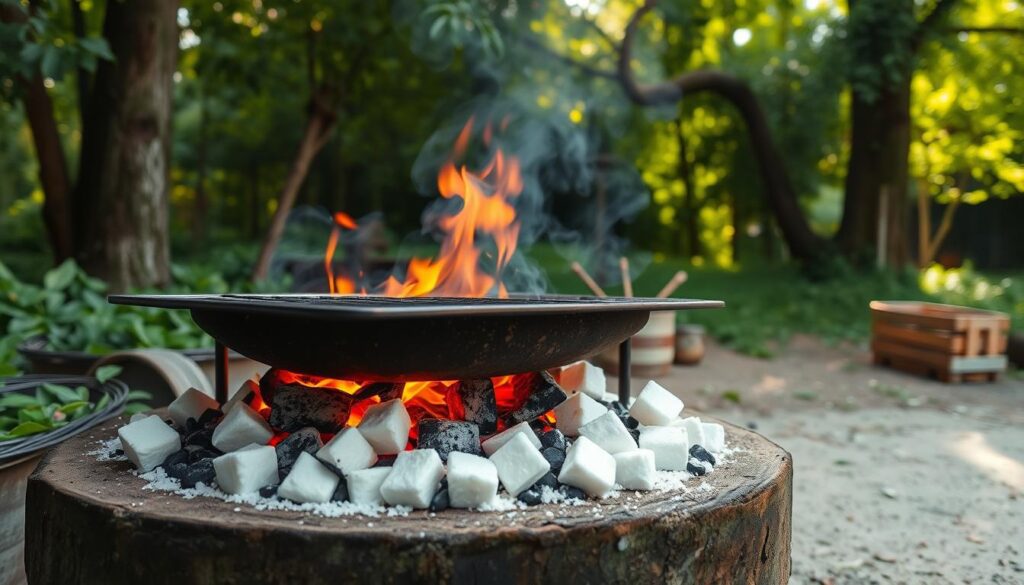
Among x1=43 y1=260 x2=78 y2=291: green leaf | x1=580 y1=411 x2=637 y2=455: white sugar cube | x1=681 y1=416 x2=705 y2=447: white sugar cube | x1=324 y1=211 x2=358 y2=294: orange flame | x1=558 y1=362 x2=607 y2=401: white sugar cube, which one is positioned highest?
x1=324 y1=211 x2=358 y2=294: orange flame

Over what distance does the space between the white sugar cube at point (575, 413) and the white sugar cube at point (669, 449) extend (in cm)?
18

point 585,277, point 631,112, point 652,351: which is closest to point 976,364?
point 652,351

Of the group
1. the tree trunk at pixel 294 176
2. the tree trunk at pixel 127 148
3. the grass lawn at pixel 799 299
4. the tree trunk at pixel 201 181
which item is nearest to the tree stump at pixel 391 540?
the tree trunk at pixel 127 148

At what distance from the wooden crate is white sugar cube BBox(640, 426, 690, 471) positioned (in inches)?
248

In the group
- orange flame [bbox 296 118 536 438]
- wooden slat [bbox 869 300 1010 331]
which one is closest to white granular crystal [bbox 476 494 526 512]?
orange flame [bbox 296 118 536 438]

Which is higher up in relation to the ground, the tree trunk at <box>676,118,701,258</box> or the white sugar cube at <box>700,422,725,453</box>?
the tree trunk at <box>676,118,701,258</box>

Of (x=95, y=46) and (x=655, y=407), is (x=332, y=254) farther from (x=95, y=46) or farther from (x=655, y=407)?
(x=95, y=46)

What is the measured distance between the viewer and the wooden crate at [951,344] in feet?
22.8

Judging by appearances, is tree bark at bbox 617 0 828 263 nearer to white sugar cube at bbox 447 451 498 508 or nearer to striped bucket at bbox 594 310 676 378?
striped bucket at bbox 594 310 676 378

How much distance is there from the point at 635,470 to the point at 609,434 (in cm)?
21

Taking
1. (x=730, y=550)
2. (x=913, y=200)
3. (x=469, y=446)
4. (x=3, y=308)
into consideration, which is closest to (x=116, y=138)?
(x=3, y=308)

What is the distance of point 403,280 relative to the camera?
2.74m

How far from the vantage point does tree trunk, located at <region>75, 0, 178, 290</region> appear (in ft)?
16.3

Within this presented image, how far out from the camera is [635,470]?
1.67 meters
